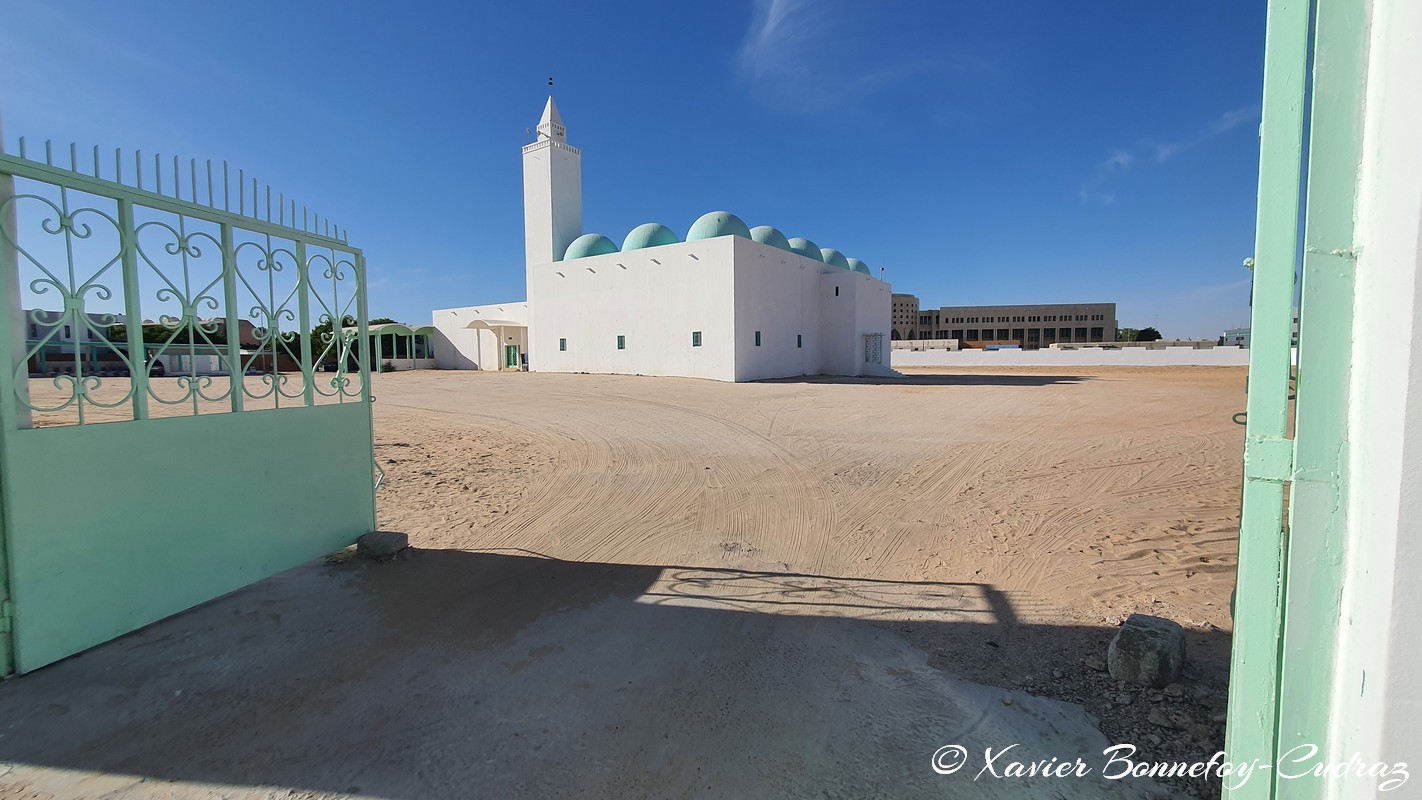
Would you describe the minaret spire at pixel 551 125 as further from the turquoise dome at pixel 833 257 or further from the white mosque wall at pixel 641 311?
the turquoise dome at pixel 833 257

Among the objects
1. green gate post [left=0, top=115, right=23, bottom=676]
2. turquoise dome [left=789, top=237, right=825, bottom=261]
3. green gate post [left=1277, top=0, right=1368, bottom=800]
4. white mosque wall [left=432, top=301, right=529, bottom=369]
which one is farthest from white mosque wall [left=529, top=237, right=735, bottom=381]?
green gate post [left=1277, top=0, right=1368, bottom=800]

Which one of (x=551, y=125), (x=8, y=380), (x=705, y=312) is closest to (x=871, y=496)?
(x=8, y=380)

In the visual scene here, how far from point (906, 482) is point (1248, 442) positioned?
5.68 metres

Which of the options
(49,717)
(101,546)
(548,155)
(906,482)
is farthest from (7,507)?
(548,155)

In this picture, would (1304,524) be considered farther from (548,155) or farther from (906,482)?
(548,155)

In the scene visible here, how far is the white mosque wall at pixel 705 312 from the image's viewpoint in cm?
2450

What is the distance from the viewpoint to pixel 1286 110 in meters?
1.56

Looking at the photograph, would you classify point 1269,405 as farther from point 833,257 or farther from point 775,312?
point 833,257

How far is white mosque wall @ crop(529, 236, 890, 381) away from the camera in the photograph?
24.5 meters

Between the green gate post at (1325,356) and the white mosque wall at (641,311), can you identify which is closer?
the green gate post at (1325,356)

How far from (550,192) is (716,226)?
9.45 m

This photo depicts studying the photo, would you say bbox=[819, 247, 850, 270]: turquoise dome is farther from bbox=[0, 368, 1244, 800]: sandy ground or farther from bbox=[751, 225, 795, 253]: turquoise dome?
bbox=[0, 368, 1244, 800]: sandy ground

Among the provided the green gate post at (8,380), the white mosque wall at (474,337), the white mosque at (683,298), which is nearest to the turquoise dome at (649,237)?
the white mosque at (683,298)

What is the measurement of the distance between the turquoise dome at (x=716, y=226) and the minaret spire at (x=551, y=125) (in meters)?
9.13
